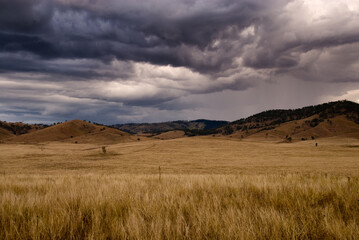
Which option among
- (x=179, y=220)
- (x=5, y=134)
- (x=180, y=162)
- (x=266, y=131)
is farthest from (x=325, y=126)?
(x=5, y=134)

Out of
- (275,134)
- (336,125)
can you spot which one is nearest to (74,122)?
(275,134)

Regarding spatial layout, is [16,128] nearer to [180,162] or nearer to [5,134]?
[5,134]

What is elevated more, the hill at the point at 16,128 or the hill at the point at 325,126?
the hill at the point at 16,128

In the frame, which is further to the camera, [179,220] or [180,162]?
[180,162]

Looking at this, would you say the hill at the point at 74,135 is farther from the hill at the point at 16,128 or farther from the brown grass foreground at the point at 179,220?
the brown grass foreground at the point at 179,220

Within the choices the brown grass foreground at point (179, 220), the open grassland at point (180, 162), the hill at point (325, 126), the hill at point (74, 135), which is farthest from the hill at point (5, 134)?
the brown grass foreground at point (179, 220)

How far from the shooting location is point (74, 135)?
474 ft

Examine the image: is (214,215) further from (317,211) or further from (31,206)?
(31,206)

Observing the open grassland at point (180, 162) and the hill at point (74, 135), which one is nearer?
the open grassland at point (180, 162)

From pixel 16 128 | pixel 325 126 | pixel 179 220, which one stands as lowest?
pixel 325 126

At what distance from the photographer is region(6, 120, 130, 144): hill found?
122031 mm

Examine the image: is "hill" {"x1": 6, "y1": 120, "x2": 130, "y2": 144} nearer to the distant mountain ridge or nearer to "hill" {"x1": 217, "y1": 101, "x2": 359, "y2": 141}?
the distant mountain ridge

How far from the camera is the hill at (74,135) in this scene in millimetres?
122031

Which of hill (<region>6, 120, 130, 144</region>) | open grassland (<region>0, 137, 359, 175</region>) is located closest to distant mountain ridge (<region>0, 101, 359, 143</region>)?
hill (<region>6, 120, 130, 144</region>)
